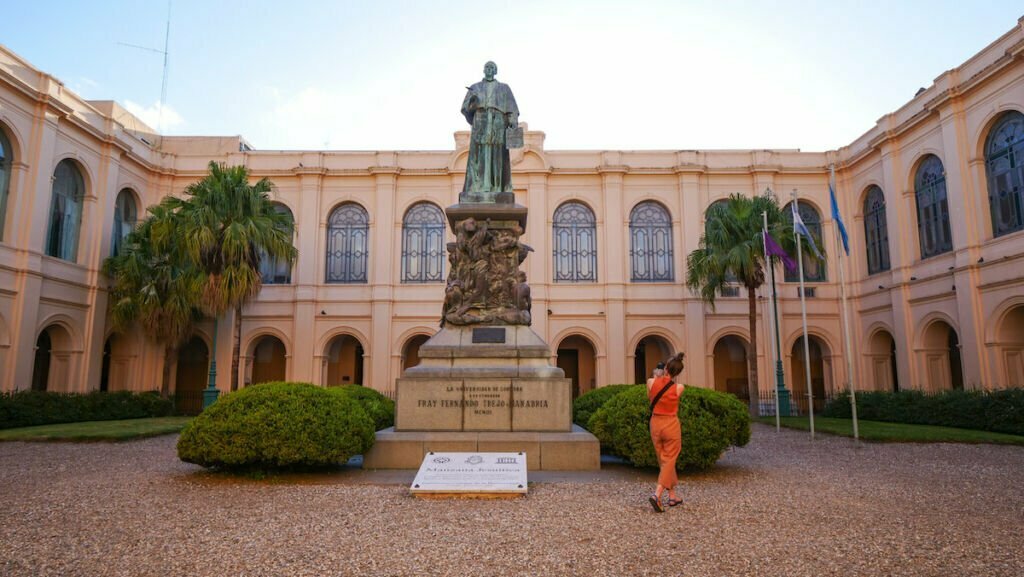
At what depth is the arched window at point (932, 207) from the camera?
2086 cm

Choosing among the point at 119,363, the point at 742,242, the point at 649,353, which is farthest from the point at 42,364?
the point at 742,242

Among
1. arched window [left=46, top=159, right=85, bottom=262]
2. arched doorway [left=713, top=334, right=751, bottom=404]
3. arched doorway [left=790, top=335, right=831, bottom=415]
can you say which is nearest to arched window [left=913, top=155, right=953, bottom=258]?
arched doorway [left=790, top=335, right=831, bottom=415]

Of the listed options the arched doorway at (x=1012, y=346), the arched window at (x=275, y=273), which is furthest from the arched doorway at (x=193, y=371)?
the arched doorway at (x=1012, y=346)

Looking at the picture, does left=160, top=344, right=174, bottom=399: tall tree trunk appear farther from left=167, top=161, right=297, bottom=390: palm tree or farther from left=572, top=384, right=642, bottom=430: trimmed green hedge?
left=572, top=384, right=642, bottom=430: trimmed green hedge

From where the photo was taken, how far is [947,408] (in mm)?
17172

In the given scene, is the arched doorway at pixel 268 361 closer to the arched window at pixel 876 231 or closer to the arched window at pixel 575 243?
the arched window at pixel 575 243

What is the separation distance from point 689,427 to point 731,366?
851 inches

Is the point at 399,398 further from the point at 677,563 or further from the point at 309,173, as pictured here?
the point at 309,173

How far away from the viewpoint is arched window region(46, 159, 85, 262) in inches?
843

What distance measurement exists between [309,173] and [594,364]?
14.9 m

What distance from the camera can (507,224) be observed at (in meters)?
10.1

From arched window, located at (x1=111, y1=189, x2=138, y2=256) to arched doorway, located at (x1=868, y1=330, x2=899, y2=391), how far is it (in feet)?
96.3

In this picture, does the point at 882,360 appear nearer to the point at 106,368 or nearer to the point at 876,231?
the point at 876,231

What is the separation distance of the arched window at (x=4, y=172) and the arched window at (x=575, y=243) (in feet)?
61.9
